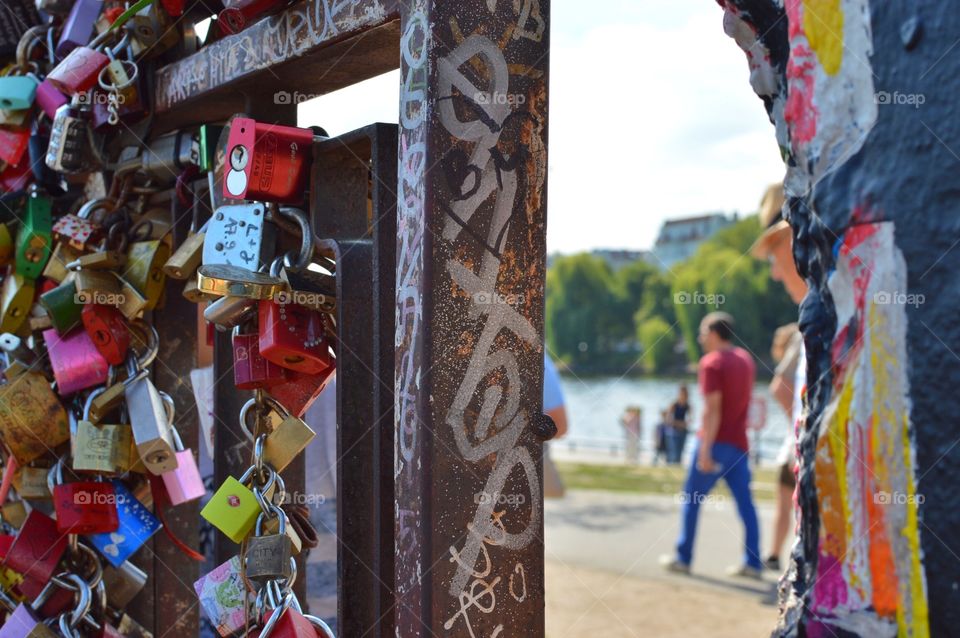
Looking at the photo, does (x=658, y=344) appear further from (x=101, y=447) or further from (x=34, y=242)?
(x=101, y=447)

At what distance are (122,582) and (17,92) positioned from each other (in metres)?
0.98

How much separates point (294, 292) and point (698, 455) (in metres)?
4.39

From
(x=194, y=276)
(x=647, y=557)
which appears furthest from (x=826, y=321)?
(x=647, y=557)

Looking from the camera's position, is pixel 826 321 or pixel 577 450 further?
pixel 577 450

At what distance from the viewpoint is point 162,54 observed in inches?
70.6

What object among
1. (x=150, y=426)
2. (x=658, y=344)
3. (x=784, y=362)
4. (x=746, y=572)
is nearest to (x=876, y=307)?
(x=150, y=426)

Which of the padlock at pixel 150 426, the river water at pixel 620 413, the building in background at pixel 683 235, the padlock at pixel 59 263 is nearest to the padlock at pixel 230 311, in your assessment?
the padlock at pixel 150 426

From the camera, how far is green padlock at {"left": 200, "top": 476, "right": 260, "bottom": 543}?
1374 mm

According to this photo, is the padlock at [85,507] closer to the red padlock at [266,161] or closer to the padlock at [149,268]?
the padlock at [149,268]

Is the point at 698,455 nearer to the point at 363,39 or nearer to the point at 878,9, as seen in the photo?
the point at 363,39

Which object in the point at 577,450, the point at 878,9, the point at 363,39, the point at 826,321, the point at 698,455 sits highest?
the point at 363,39

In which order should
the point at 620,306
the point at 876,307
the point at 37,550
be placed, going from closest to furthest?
the point at 876,307 → the point at 37,550 → the point at 620,306

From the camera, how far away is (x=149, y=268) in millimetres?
1753

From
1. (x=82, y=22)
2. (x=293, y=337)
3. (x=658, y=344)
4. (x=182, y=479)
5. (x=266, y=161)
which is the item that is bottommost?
(x=182, y=479)
